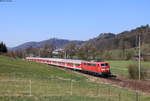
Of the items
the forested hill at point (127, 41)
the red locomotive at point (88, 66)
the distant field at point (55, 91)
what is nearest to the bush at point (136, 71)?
the red locomotive at point (88, 66)

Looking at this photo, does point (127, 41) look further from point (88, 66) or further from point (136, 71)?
point (136, 71)

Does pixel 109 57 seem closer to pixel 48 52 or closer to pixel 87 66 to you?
pixel 48 52

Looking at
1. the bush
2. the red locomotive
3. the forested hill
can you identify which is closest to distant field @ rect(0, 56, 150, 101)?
the bush

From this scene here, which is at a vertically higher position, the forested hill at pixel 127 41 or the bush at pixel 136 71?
the forested hill at pixel 127 41

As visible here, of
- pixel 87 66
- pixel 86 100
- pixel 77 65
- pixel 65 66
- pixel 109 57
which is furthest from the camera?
pixel 109 57

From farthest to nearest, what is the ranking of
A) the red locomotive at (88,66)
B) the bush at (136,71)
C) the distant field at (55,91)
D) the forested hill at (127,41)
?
the forested hill at (127,41), the red locomotive at (88,66), the bush at (136,71), the distant field at (55,91)

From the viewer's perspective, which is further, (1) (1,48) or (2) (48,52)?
(2) (48,52)

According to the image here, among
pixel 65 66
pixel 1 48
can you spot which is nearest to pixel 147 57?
pixel 65 66

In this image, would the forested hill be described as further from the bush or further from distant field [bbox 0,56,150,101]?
distant field [bbox 0,56,150,101]

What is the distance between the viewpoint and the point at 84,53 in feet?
344

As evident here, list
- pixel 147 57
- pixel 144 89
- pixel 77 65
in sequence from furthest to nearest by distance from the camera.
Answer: pixel 147 57
pixel 77 65
pixel 144 89

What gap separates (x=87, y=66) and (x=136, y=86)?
19.2 m

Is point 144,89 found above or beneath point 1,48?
beneath

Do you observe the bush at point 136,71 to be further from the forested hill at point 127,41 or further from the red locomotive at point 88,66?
the forested hill at point 127,41
